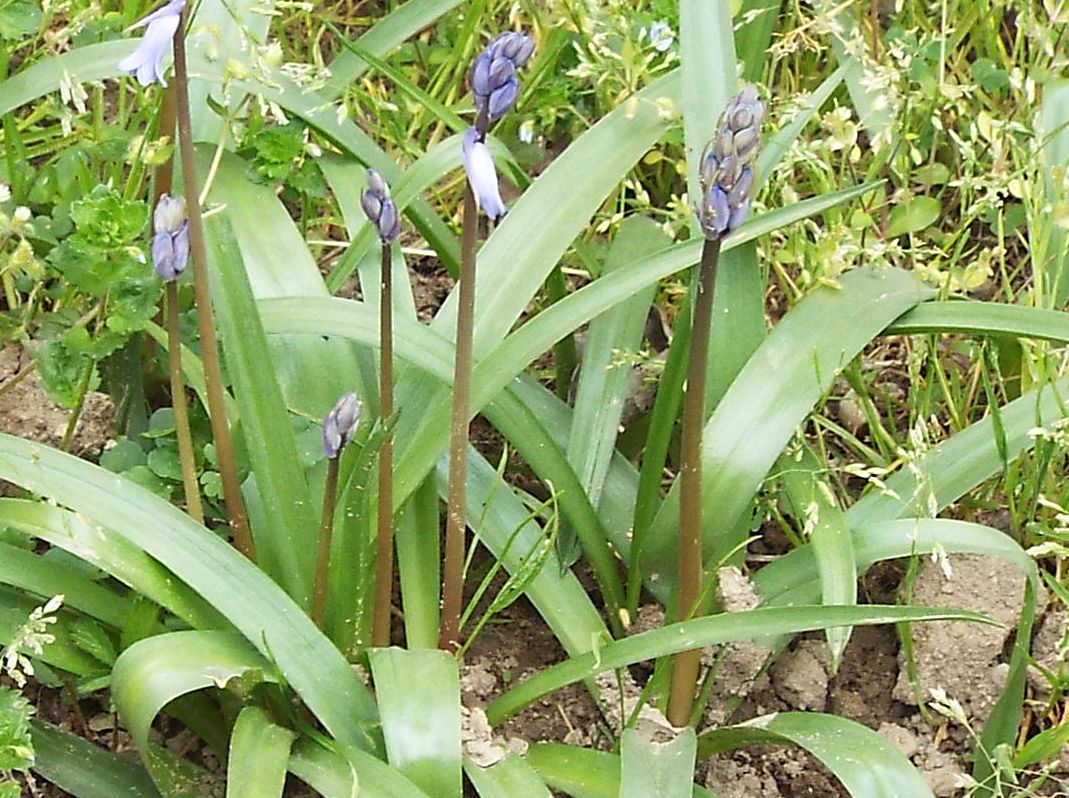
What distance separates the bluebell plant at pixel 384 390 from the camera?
154 cm

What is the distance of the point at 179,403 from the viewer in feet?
6.09

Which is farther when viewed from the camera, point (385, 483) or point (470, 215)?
point (385, 483)

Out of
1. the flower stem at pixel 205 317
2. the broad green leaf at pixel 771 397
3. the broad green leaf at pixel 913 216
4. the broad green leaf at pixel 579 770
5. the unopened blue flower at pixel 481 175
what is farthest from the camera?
the broad green leaf at pixel 913 216

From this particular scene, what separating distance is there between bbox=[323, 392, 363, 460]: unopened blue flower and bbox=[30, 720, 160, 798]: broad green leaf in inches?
27.9

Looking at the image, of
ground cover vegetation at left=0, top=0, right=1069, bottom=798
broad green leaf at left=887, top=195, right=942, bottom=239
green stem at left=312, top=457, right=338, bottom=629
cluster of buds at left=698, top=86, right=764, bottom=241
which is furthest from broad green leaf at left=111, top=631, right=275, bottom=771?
broad green leaf at left=887, top=195, right=942, bottom=239

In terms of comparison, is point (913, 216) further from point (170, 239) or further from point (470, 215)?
point (170, 239)

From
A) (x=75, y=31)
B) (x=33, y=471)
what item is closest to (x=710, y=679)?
(x=33, y=471)

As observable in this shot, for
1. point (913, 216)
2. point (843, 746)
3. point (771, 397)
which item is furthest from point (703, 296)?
point (913, 216)

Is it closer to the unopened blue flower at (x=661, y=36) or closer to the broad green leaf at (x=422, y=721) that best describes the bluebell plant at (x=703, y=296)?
the broad green leaf at (x=422, y=721)

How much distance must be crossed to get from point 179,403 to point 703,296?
30.4 inches

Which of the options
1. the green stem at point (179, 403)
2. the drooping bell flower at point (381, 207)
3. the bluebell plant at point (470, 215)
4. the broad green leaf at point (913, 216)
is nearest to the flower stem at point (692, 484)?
the bluebell plant at point (470, 215)

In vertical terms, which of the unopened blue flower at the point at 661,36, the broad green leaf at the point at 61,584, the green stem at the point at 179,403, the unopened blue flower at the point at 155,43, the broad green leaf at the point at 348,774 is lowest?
the broad green leaf at the point at 348,774

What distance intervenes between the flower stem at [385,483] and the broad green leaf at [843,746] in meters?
0.51

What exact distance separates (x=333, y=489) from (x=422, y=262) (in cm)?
137
